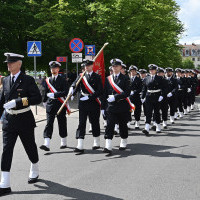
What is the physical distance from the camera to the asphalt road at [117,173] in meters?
5.00

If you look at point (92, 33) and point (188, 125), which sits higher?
point (92, 33)

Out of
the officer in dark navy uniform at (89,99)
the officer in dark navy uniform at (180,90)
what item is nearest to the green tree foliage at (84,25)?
the officer in dark navy uniform at (180,90)

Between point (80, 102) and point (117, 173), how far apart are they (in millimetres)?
2410

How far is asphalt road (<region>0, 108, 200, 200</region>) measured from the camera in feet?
16.4

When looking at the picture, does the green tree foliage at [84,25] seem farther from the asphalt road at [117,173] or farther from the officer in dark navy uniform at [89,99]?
the asphalt road at [117,173]

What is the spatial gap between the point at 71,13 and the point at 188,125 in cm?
1492

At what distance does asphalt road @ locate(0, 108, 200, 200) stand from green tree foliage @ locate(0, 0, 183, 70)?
1601 cm

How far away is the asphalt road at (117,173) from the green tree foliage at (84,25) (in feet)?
52.5

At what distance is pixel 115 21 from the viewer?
25.0m

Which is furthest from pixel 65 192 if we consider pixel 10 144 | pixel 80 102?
pixel 80 102

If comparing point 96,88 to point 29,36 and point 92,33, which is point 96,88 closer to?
point 92,33

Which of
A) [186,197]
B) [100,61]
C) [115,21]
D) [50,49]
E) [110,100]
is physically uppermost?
[115,21]

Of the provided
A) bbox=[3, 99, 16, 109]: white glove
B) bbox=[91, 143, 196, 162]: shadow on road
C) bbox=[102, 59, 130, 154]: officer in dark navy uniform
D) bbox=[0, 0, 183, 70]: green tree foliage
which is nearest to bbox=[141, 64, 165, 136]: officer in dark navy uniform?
bbox=[91, 143, 196, 162]: shadow on road

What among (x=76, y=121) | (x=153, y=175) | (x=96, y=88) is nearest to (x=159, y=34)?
(x=76, y=121)
